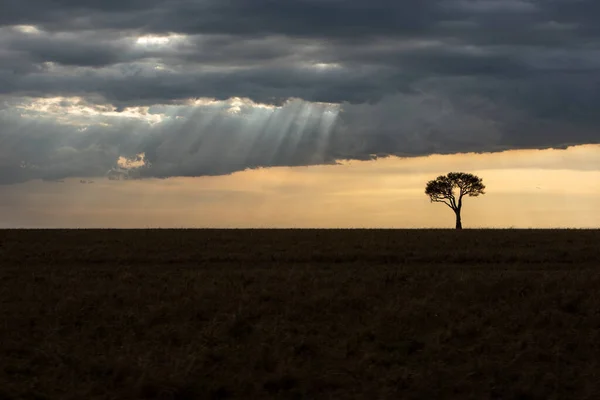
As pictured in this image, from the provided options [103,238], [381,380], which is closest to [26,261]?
[103,238]

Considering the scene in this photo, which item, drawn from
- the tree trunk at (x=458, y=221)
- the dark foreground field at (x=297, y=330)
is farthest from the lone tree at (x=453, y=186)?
the dark foreground field at (x=297, y=330)

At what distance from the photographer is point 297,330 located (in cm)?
2089

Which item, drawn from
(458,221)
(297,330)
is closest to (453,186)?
(458,221)

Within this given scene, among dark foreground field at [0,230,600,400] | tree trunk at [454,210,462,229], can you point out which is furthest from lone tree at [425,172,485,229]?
dark foreground field at [0,230,600,400]

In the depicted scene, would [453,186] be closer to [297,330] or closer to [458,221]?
[458,221]

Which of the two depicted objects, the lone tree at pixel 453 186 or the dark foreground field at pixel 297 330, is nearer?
the dark foreground field at pixel 297 330

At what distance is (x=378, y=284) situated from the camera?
2702 cm

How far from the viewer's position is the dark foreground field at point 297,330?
15859 millimetres

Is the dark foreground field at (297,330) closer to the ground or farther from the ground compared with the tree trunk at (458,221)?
closer to the ground

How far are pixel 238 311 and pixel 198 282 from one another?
547 cm

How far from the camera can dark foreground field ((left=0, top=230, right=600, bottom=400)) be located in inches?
624

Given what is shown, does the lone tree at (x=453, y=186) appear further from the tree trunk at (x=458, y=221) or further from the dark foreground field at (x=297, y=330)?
the dark foreground field at (x=297, y=330)

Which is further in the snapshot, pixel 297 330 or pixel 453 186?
pixel 453 186

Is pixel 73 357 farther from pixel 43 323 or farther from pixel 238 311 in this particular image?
pixel 238 311
